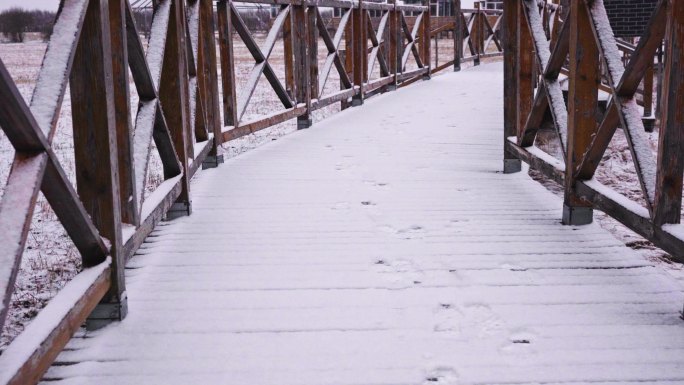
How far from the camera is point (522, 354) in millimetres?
2182

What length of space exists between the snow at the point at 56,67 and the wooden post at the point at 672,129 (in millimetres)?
1798

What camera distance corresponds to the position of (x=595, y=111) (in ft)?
11.5

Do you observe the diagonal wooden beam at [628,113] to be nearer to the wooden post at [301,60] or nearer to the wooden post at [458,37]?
the wooden post at [301,60]

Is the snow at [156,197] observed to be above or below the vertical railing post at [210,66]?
below

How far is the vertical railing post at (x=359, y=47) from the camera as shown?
8.72 meters

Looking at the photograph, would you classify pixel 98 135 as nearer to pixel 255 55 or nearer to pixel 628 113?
pixel 628 113

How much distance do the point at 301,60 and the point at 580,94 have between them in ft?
12.9

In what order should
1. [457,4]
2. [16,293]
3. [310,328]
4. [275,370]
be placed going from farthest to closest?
[457,4], [16,293], [310,328], [275,370]

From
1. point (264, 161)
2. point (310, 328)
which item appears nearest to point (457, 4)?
point (264, 161)

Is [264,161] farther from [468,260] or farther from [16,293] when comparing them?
[468,260]

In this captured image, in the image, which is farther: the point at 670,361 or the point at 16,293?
the point at 16,293

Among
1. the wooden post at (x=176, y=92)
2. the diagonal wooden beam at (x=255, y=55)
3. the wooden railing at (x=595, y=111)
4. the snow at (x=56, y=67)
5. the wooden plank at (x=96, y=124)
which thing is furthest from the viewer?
the diagonal wooden beam at (x=255, y=55)

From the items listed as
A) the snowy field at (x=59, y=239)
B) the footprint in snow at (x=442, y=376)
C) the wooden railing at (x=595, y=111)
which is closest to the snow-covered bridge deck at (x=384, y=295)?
the footprint in snow at (x=442, y=376)

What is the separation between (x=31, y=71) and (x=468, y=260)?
18.7 meters
